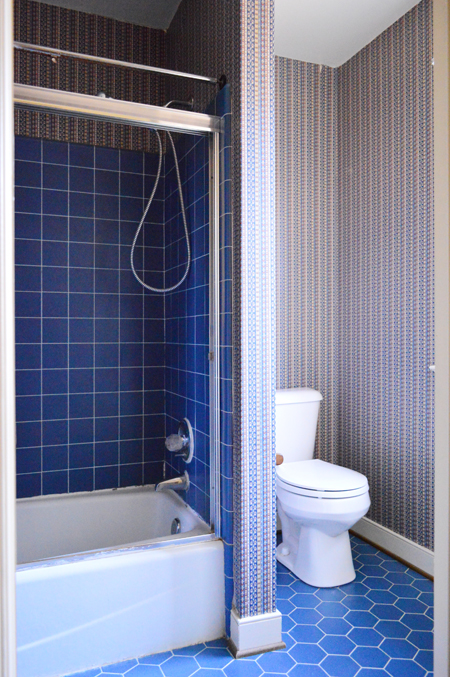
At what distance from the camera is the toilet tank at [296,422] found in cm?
259

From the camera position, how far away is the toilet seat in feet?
6.88

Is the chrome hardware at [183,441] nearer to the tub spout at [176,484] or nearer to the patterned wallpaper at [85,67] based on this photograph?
the tub spout at [176,484]

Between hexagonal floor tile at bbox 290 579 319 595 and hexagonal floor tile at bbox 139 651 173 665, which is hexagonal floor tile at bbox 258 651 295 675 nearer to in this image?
hexagonal floor tile at bbox 139 651 173 665

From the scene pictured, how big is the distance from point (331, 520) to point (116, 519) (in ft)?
3.37

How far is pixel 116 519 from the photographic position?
8.10 ft

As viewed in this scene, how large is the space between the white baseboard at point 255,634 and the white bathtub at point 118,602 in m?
0.10

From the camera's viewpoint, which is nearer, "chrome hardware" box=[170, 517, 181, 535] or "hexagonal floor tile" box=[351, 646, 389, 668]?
"hexagonal floor tile" box=[351, 646, 389, 668]

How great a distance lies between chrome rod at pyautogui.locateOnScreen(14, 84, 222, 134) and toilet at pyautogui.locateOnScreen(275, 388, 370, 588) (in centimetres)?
146

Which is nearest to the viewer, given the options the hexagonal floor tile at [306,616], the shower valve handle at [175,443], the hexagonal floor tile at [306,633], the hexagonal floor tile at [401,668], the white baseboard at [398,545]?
the hexagonal floor tile at [401,668]

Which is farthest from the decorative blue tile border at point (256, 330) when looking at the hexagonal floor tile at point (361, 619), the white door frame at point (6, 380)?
the white door frame at point (6, 380)

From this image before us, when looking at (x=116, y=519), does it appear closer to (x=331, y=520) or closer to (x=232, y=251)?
(x=331, y=520)

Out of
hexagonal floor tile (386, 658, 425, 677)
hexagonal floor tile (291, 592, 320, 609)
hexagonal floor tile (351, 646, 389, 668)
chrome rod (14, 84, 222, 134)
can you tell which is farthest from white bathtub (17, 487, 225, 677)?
chrome rod (14, 84, 222, 134)

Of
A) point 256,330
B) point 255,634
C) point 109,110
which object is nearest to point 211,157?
point 109,110

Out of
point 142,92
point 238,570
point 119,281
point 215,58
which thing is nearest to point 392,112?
point 215,58
